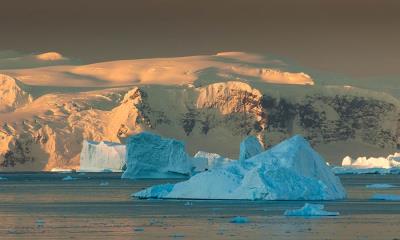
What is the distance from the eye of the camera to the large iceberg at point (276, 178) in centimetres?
7212

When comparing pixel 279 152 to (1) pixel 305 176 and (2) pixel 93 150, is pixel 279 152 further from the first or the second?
(2) pixel 93 150

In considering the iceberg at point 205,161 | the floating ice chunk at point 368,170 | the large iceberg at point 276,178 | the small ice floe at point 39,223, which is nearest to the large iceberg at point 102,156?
the iceberg at point 205,161

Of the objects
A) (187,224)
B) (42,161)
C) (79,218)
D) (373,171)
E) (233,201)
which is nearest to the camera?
(187,224)

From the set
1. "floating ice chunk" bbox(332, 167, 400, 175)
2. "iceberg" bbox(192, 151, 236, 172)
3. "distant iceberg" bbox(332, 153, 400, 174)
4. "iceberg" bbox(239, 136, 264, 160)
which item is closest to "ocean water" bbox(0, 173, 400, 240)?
"iceberg" bbox(239, 136, 264, 160)

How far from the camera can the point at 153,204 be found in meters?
75.8

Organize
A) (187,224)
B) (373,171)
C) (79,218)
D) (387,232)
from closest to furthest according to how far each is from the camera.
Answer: (387,232), (187,224), (79,218), (373,171)

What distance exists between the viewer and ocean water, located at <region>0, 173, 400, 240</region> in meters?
53.3

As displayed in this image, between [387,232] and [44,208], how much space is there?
25319mm

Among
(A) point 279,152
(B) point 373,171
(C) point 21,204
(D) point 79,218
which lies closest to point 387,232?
(D) point 79,218

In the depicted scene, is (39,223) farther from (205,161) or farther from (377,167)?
(377,167)

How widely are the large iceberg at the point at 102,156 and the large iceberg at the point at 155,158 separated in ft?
111

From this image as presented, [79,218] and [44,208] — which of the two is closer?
[79,218]

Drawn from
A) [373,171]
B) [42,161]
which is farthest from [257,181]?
[42,161]

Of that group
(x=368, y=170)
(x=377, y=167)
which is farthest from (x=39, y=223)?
(x=377, y=167)
